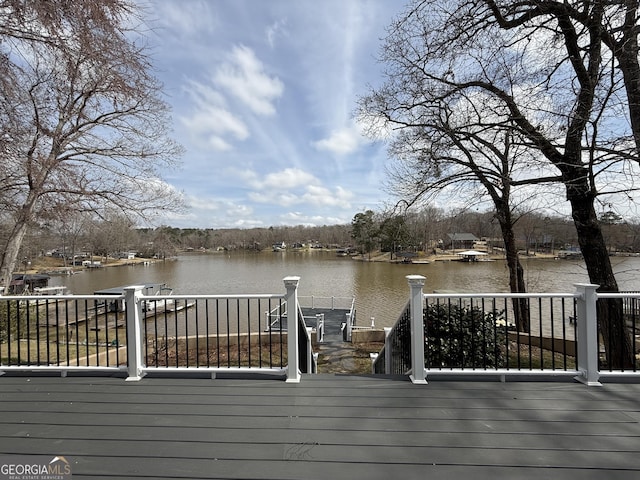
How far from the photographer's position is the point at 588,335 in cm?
275

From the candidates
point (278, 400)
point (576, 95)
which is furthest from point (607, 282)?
point (278, 400)

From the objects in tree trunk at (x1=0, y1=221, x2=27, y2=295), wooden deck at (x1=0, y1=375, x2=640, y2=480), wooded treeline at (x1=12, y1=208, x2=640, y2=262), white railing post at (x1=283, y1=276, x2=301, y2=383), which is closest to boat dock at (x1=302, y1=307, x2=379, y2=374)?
wooded treeline at (x1=12, y1=208, x2=640, y2=262)

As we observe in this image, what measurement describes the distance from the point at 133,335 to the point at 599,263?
21.6 ft

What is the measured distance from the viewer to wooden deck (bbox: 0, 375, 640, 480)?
1718mm

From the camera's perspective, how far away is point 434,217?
10.9 m

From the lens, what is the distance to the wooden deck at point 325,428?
5.64 ft

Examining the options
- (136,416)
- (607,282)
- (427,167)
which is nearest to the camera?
(136,416)

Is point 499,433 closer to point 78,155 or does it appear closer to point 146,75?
point 146,75

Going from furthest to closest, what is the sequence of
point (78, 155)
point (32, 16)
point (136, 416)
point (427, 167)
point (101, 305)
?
point (101, 305)
point (427, 167)
point (78, 155)
point (32, 16)
point (136, 416)

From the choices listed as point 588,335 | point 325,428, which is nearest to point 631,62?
point 588,335

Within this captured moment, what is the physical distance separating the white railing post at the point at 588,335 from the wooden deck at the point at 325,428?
137 millimetres

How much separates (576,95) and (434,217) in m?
6.87

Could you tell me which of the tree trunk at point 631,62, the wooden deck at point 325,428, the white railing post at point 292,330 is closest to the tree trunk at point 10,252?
the wooden deck at point 325,428

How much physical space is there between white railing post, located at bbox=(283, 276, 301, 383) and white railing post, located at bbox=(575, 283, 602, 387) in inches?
101
